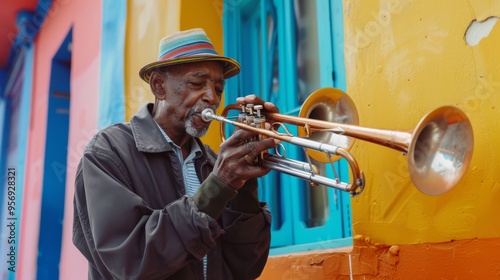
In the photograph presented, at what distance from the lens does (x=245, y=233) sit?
2471 millimetres

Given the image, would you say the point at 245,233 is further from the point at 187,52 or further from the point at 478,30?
the point at 478,30

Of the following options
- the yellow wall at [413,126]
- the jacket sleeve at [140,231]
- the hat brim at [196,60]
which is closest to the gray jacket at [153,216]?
the jacket sleeve at [140,231]

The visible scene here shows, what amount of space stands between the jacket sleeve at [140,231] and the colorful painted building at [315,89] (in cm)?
77

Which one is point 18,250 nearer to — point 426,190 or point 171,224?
point 171,224

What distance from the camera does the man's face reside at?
2.60 metres

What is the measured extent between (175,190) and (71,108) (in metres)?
3.54

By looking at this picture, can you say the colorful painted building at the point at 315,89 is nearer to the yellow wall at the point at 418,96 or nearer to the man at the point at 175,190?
the yellow wall at the point at 418,96

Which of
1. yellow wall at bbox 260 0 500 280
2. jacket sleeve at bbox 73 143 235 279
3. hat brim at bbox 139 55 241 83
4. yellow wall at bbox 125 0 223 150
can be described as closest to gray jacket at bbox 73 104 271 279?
jacket sleeve at bbox 73 143 235 279

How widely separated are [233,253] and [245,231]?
0.45 ft

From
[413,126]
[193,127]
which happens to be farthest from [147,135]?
[413,126]

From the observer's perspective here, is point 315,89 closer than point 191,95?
No

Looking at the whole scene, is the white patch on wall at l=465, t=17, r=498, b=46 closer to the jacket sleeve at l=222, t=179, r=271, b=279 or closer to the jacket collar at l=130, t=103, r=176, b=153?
the jacket sleeve at l=222, t=179, r=271, b=279

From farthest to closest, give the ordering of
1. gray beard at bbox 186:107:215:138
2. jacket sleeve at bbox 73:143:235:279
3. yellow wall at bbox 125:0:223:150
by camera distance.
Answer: yellow wall at bbox 125:0:223:150 → gray beard at bbox 186:107:215:138 → jacket sleeve at bbox 73:143:235:279

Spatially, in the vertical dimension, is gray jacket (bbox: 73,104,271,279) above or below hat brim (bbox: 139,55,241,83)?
below
